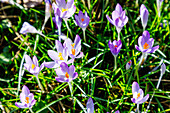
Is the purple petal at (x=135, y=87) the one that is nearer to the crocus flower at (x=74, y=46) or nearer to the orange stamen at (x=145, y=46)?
the orange stamen at (x=145, y=46)

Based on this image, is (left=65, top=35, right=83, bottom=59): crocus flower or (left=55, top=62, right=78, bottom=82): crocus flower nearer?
(left=55, top=62, right=78, bottom=82): crocus flower

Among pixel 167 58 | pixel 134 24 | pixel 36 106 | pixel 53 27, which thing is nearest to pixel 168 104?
pixel 167 58

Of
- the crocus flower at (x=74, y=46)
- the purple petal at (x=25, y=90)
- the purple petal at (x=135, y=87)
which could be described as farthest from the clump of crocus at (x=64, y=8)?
the purple petal at (x=135, y=87)

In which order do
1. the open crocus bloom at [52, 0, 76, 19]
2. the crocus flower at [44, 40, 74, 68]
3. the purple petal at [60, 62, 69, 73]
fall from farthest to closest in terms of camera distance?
the open crocus bloom at [52, 0, 76, 19] < the crocus flower at [44, 40, 74, 68] < the purple petal at [60, 62, 69, 73]

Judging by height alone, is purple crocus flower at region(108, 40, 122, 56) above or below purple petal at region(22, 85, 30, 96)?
above

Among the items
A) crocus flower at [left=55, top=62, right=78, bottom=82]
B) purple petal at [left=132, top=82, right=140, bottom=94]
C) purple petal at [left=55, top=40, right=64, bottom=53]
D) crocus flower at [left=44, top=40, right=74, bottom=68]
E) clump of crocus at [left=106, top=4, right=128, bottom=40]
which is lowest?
purple petal at [left=132, top=82, right=140, bottom=94]

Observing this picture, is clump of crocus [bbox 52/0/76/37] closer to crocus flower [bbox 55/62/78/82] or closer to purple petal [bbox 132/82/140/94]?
crocus flower [bbox 55/62/78/82]

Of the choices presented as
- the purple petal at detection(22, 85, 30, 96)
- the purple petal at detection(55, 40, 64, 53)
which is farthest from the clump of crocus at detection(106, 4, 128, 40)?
the purple petal at detection(22, 85, 30, 96)

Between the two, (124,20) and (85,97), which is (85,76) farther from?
(124,20)

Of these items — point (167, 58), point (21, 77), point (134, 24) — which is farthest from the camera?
point (134, 24)
